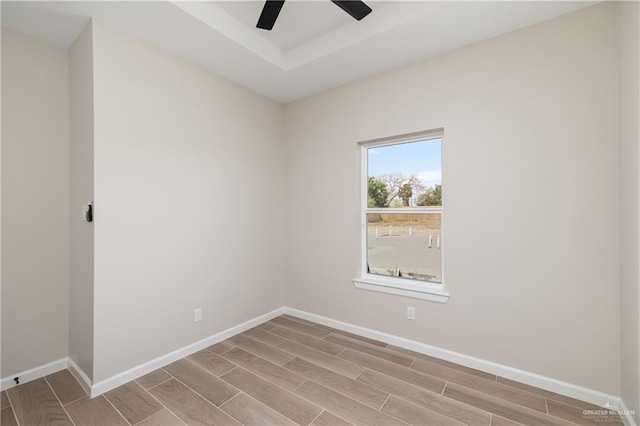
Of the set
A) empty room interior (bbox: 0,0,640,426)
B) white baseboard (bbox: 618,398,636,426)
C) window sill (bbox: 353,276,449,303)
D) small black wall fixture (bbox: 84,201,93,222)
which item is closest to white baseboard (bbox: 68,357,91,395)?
empty room interior (bbox: 0,0,640,426)

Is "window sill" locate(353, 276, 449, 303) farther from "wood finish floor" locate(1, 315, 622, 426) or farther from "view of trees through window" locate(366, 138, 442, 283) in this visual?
"wood finish floor" locate(1, 315, 622, 426)

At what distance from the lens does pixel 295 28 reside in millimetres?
2512

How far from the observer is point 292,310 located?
11.9ft

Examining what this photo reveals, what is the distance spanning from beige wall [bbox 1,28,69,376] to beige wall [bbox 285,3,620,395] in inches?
106

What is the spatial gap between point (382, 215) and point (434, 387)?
1582 mm

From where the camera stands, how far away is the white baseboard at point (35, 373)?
208 cm

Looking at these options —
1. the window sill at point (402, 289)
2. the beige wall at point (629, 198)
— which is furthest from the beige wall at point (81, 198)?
the beige wall at point (629, 198)

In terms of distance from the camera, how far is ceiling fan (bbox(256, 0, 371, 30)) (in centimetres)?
186

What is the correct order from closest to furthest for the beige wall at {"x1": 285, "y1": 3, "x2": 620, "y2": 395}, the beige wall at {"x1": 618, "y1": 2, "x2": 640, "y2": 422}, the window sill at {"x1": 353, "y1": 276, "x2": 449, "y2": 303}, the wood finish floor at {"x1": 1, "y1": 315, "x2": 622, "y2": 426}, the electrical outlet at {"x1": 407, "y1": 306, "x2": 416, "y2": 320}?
1. the beige wall at {"x1": 618, "y1": 2, "x2": 640, "y2": 422}
2. the wood finish floor at {"x1": 1, "y1": 315, "x2": 622, "y2": 426}
3. the beige wall at {"x1": 285, "y1": 3, "x2": 620, "y2": 395}
4. the window sill at {"x1": 353, "y1": 276, "x2": 449, "y2": 303}
5. the electrical outlet at {"x1": 407, "y1": 306, "x2": 416, "y2": 320}

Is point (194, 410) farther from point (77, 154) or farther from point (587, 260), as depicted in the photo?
point (587, 260)

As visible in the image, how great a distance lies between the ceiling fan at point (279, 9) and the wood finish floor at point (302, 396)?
105 inches

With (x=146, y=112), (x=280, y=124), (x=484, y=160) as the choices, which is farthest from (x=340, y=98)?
(x=146, y=112)

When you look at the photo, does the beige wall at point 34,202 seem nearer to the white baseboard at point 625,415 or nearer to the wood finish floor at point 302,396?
the wood finish floor at point 302,396

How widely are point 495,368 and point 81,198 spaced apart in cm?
351
